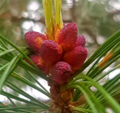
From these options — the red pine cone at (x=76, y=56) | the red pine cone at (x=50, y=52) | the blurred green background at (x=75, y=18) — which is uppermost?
the blurred green background at (x=75, y=18)

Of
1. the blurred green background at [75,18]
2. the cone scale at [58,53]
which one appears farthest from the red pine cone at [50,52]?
the blurred green background at [75,18]

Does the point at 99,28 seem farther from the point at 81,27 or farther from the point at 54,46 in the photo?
the point at 54,46

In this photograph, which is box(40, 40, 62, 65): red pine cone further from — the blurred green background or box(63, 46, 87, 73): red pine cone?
the blurred green background

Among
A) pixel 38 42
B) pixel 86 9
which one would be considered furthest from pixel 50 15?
pixel 86 9

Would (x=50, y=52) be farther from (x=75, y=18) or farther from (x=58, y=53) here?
(x=75, y=18)

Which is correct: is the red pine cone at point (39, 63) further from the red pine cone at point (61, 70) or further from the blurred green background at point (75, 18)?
the blurred green background at point (75, 18)

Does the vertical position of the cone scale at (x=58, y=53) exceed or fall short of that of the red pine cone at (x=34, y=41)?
it falls short

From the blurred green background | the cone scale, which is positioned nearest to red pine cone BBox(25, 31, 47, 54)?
the cone scale
